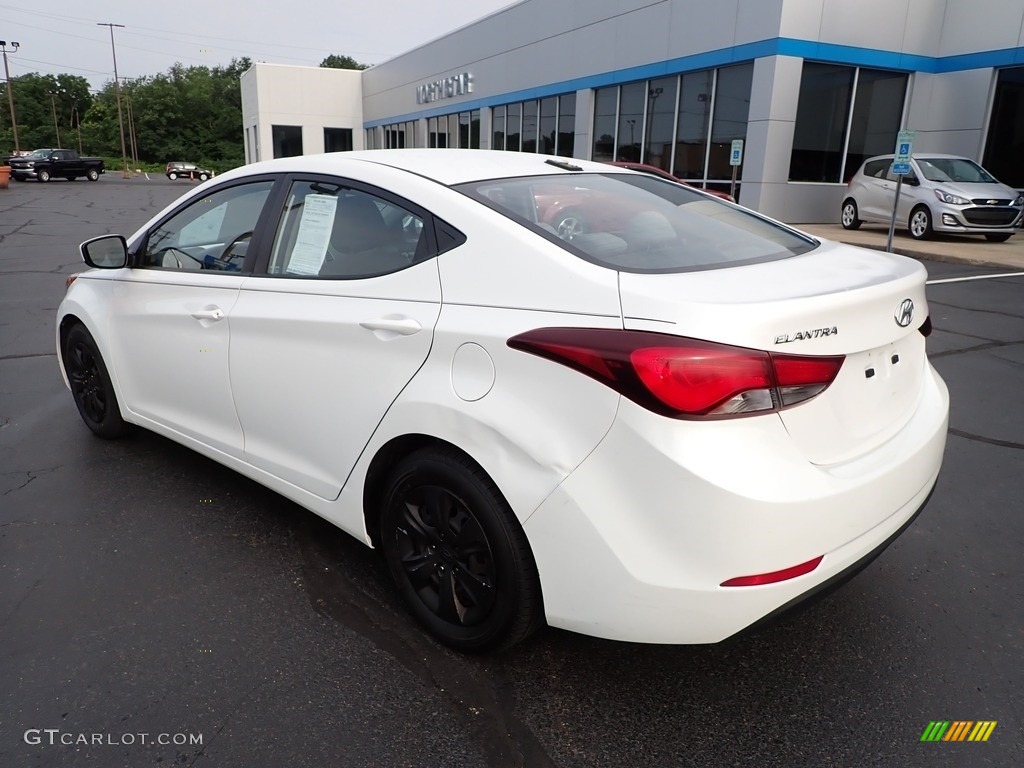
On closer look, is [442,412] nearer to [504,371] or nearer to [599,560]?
[504,371]

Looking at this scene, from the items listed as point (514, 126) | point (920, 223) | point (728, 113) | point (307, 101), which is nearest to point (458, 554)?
point (920, 223)

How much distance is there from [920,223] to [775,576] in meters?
15.9

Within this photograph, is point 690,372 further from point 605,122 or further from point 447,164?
point 605,122

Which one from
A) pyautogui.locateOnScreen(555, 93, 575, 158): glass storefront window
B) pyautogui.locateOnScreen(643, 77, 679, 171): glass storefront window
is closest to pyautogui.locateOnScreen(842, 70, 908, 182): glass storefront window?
pyautogui.locateOnScreen(643, 77, 679, 171): glass storefront window

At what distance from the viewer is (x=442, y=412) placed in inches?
91.8

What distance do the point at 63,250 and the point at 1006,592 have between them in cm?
1501

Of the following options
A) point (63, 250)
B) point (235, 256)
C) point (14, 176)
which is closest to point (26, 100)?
point (14, 176)

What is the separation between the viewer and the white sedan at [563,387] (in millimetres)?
1974

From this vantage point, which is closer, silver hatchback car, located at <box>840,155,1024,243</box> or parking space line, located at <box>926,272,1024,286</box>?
parking space line, located at <box>926,272,1024,286</box>

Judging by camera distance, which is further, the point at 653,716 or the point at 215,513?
the point at 215,513

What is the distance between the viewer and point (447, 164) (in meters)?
2.96

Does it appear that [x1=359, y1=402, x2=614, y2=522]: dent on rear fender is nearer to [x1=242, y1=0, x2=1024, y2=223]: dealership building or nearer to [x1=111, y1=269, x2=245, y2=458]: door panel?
[x1=111, y1=269, x2=245, y2=458]: door panel

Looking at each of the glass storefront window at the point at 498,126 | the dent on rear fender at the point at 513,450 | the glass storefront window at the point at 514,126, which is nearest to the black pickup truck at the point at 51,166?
the glass storefront window at the point at 498,126

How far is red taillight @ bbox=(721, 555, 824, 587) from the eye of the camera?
198cm
